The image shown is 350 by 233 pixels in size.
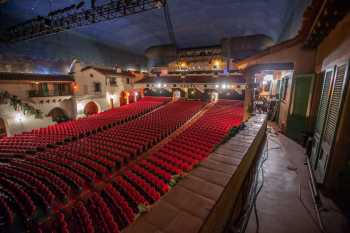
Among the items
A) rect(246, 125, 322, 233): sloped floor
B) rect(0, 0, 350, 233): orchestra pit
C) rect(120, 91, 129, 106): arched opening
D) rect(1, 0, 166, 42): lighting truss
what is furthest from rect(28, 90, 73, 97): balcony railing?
rect(246, 125, 322, 233): sloped floor

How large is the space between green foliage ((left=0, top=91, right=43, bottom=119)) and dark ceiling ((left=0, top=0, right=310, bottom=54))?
551 cm

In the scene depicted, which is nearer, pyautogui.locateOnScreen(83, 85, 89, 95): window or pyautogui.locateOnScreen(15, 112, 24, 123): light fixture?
pyautogui.locateOnScreen(15, 112, 24, 123): light fixture

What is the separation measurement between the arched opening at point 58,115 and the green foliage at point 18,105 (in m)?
2.42

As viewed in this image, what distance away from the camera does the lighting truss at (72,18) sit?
862cm

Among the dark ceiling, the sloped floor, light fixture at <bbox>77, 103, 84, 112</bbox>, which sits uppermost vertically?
the dark ceiling

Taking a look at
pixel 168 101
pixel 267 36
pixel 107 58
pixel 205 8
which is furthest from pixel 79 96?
pixel 267 36

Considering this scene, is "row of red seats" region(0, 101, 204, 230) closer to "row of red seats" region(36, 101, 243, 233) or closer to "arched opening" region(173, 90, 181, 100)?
"row of red seats" region(36, 101, 243, 233)

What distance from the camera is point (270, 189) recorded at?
13.2 feet

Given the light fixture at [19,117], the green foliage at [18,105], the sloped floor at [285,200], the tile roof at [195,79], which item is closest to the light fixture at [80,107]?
the green foliage at [18,105]

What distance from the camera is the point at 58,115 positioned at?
17.6 m

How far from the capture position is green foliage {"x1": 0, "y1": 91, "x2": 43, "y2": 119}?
1208cm

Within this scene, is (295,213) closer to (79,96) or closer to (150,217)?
(150,217)

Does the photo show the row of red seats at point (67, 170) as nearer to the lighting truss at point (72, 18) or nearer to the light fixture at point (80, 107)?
the lighting truss at point (72, 18)

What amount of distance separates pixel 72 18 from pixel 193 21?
10.3 metres
